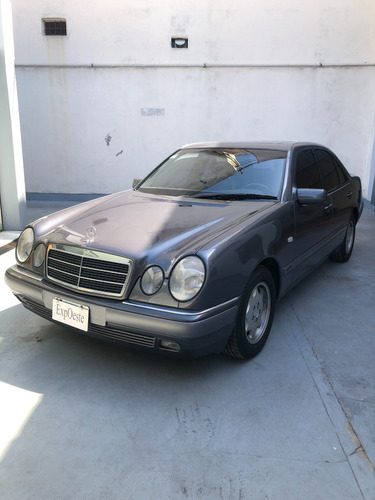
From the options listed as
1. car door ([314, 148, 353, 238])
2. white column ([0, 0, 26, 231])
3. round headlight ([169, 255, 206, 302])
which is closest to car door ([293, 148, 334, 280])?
car door ([314, 148, 353, 238])

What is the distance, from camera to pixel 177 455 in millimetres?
2025

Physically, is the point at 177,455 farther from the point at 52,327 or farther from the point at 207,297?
the point at 52,327

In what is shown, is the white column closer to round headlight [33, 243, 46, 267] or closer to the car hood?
the car hood

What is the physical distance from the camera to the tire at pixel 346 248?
4.95m

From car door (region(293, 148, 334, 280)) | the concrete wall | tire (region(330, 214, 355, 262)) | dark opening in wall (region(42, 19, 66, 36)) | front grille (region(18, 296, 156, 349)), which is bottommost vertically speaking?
tire (region(330, 214, 355, 262))

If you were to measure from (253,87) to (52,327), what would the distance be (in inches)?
286

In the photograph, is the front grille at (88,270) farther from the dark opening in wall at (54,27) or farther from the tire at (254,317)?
the dark opening in wall at (54,27)

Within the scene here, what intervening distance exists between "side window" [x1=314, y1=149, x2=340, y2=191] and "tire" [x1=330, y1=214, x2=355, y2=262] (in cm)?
76

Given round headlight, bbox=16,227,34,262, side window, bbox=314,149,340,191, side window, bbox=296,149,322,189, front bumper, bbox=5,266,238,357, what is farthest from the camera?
side window, bbox=314,149,340,191

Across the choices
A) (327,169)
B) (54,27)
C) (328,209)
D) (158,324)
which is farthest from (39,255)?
(54,27)

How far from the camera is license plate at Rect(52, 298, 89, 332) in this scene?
2.47 m

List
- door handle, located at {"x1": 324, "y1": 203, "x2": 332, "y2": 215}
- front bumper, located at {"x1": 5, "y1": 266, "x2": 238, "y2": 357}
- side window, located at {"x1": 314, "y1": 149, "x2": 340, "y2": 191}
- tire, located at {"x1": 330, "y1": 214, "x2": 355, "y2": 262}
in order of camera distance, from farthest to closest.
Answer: tire, located at {"x1": 330, "y1": 214, "x2": 355, "y2": 262}
side window, located at {"x1": 314, "y1": 149, "x2": 340, "y2": 191}
door handle, located at {"x1": 324, "y1": 203, "x2": 332, "y2": 215}
front bumper, located at {"x1": 5, "y1": 266, "x2": 238, "y2": 357}

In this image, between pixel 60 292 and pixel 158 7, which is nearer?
pixel 60 292

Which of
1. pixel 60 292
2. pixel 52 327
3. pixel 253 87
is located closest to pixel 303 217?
pixel 60 292
